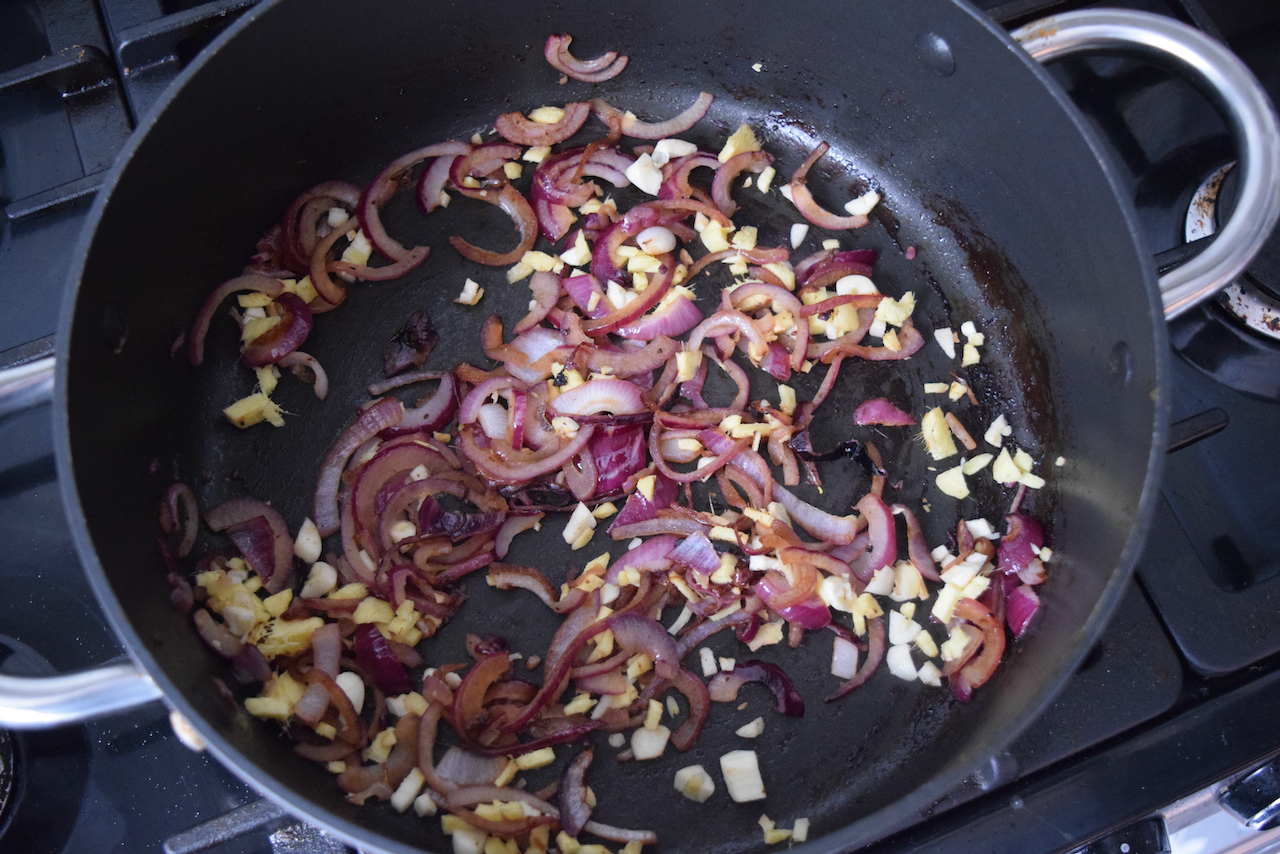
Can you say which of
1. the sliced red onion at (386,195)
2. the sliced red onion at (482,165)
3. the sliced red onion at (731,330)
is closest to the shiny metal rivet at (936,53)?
the sliced red onion at (731,330)

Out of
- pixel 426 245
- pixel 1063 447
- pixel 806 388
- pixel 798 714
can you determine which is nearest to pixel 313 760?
pixel 798 714

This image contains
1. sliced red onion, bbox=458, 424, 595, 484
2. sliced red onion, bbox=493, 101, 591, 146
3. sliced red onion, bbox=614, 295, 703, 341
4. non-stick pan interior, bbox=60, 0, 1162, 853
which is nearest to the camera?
non-stick pan interior, bbox=60, 0, 1162, 853

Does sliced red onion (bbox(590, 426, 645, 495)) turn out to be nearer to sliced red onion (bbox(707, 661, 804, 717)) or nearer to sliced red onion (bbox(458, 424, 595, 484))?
sliced red onion (bbox(458, 424, 595, 484))

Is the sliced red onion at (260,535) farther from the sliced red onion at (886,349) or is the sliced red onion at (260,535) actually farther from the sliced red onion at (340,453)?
the sliced red onion at (886,349)

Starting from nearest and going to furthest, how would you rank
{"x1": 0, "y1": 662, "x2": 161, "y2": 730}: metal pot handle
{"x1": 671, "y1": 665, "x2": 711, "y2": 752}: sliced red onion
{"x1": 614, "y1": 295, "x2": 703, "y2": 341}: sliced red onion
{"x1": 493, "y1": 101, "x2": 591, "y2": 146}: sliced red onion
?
{"x1": 0, "y1": 662, "x2": 161, "y2": 730}: metal pot handle, {"x1": 671, "y1": 665, "x2": 711, "y2": 752}: sliced red onion, {"x1": 614, "y1": 295, "x2": 703, "y2": 341}: sliced red onion, {"x1": 493, "y1": 101, "x2": 591, "y2": 146}: sliced red onion

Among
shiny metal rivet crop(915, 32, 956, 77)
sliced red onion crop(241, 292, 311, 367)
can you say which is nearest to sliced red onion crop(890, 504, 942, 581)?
shiny metal rivet crop(915, 32, 956, 77)

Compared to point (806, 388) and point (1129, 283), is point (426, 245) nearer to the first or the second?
point (806, 388)
